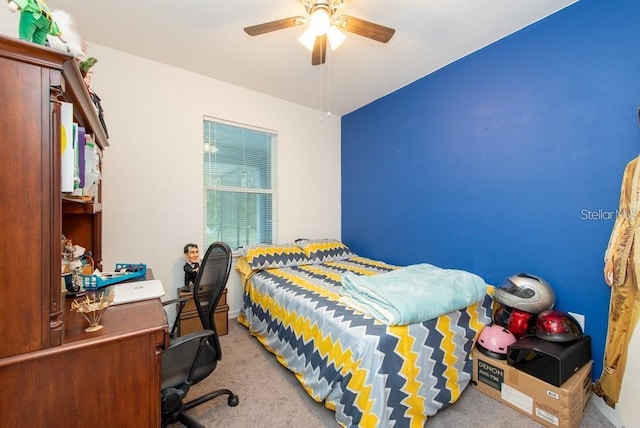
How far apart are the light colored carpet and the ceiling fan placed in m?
2.41

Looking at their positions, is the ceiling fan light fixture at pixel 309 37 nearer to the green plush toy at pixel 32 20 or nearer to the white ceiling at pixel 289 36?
the white ceiling at pixel 289 36

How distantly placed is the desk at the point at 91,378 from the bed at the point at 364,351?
92 centimetres

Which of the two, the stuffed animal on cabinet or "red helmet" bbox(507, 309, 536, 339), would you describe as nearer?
the stuffed animal on cabinet

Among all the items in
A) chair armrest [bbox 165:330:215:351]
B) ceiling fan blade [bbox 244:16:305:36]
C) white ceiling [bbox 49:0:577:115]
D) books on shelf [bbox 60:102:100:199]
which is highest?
white ceiling [bbox 49:0:577:115]

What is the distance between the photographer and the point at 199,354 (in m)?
1.37

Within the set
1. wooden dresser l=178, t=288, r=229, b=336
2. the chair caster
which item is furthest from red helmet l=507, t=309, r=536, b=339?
wooden dresser l=178, t=288, r=229, b=336

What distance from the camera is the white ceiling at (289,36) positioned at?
6.39 feet

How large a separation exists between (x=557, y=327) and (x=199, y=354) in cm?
220

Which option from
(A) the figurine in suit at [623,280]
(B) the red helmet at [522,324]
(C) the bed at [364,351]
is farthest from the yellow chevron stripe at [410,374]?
(A) the figurine in suit at [623,280]

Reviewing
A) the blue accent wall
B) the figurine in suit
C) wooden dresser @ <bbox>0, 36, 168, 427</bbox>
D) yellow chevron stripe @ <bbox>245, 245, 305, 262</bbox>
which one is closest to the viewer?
wooden dresser @ <bbox>0, 36, 168, 427</bbox>

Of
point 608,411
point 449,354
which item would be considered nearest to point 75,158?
point 449,354

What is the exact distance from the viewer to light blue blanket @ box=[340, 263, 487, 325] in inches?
→ 62.4

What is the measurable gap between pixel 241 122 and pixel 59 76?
2392 millimetres

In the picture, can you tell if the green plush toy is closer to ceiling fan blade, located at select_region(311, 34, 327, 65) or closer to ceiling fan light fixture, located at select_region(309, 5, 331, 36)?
ceiling fan light fixture, located at select_region(309, 5, 331, 36)
